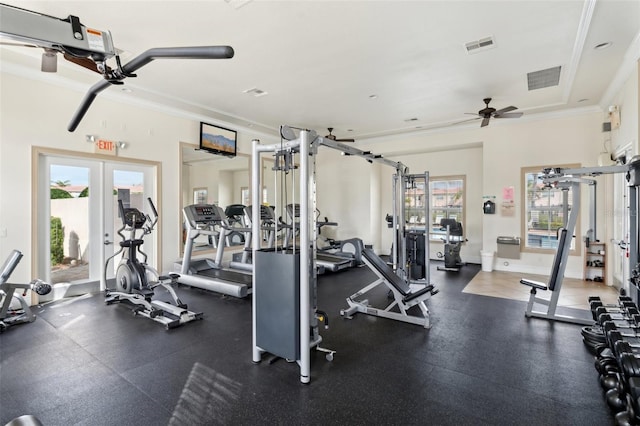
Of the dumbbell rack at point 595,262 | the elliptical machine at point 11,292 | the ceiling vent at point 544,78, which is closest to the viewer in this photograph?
the elliptical machine at point 11,292

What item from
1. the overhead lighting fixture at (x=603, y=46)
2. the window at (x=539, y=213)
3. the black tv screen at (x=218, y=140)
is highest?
the overhead lighting fixture at (x=603, y=46)

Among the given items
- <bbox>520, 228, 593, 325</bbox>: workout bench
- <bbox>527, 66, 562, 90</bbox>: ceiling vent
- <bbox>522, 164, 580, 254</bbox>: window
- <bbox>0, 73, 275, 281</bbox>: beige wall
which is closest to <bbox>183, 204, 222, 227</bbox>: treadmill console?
<bbox>0, 73, 275, 281</bbox>: beige wall

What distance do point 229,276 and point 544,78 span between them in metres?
5.82

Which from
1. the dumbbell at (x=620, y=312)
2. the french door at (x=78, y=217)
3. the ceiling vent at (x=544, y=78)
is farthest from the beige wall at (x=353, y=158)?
the dumbbell at (x=620, y=312)

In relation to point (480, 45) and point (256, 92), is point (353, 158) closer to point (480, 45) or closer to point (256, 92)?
point (256, 92)

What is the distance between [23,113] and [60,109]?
435mm

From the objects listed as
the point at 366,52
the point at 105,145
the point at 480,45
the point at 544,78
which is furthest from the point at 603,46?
the point at 105,145

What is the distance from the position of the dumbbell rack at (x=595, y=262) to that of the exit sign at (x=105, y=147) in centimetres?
836

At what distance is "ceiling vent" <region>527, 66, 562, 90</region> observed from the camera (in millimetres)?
4516

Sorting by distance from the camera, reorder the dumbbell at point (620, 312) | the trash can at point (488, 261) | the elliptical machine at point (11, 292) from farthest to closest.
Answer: the trash can at point (488, 261) < the elliptical machine at point (11, 292) < the dumbbell at point (620, 312)

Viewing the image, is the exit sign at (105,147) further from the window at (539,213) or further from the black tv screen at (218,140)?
the window at (539,213)

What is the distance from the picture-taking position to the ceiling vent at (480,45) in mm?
3670

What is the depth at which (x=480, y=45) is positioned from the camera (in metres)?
3.78

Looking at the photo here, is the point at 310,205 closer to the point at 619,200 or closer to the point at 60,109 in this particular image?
the point at 60,109
